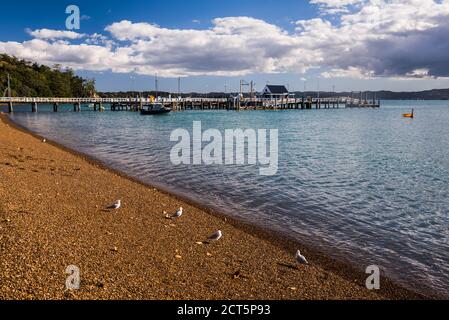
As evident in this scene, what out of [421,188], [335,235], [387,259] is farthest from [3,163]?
[421,188]

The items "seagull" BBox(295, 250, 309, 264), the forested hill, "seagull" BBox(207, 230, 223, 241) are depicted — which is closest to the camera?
"seagull" BBox(295, 250, 309, 264)

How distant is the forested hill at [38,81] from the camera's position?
12502cm

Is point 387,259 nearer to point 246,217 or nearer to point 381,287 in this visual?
point 381,287

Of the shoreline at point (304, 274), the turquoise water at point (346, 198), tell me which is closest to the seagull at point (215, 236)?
the shoreline at point (304, 274)

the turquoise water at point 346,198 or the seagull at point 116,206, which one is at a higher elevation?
the seagull at point 116,206

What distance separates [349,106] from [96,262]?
181026mm

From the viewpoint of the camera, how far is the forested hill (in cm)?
12502

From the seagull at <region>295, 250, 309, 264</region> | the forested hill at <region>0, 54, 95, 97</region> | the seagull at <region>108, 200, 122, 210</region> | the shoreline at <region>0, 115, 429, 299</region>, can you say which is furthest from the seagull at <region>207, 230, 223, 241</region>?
the forested hill at <region>0, 54, 95, 97</region>

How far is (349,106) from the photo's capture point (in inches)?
6934

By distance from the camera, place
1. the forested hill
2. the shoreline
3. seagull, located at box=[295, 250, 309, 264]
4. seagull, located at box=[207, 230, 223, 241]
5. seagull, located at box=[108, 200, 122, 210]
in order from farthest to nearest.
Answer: the forested hill, seagull, located at box=[108, 200, 122, 210], seagull, located at box=[207, 230, 223, 241], seagull, located at box=[295, 250, 309, 264], the shoreline

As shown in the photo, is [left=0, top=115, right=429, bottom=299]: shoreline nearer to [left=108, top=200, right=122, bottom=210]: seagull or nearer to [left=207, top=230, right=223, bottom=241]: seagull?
[left=207, top=230, right=223, bottom=241]: seagull

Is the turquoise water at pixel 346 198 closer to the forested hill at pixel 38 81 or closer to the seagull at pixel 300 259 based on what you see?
the seagull at pixel 300 259

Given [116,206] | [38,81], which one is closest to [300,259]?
[116,206]

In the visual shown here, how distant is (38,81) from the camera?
137m
